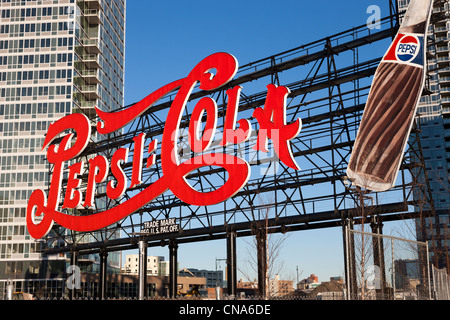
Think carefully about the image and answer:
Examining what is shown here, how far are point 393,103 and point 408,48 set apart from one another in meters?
2.35

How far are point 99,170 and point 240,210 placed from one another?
9220 millimetres

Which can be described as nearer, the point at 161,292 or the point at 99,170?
the point at 99,170

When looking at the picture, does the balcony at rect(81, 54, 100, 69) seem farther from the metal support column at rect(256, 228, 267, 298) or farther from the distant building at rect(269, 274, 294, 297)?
the metal support column at rect(256, 228, 267, 298)

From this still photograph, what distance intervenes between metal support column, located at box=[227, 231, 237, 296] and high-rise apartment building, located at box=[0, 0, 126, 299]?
165 feet

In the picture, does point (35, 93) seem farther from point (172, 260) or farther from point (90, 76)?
point (172, 260)

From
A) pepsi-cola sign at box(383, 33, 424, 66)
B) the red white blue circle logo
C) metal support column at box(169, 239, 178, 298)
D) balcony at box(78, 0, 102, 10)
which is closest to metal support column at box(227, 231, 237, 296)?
metal support column at box(169, 239, 178, 298)

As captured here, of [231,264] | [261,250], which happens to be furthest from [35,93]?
[261,250]

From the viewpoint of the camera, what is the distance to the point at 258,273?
112 ft

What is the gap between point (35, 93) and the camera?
8575 centimetres

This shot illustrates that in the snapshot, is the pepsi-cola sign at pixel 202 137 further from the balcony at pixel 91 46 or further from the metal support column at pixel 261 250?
the balcony at pixel 91 46

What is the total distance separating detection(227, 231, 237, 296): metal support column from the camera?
3462 cm

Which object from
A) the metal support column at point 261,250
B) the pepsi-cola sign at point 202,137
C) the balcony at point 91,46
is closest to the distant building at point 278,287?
the metal support column at point 261,250

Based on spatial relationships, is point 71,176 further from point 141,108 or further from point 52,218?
point 141,108

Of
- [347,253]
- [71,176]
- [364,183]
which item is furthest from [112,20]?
[347,253]
